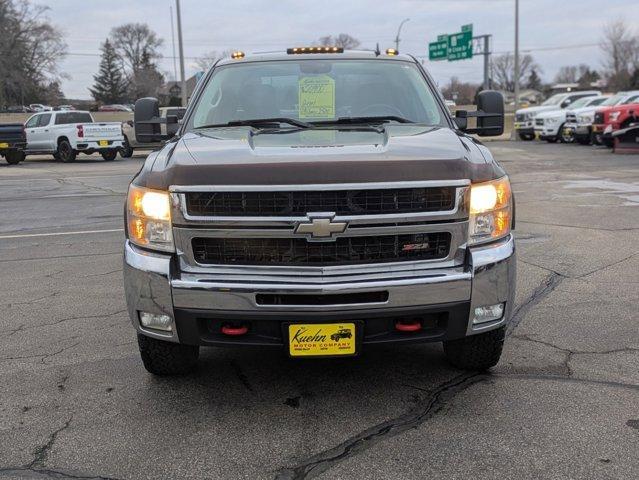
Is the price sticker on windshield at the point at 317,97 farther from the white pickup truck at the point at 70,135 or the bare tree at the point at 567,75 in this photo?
the bare tree at the point at 567,75

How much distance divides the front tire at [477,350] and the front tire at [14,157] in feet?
76.9

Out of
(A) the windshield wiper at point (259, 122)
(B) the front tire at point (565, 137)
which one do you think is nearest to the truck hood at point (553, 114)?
(B) the front tire at point (565, 137)

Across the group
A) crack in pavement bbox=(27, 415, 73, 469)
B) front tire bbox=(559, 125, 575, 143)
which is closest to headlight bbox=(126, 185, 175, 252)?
crack in pavement bbox=(27, 415, 73, 469)

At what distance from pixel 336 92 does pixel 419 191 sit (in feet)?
5.70

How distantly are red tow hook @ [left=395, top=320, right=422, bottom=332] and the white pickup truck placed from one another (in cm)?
2192

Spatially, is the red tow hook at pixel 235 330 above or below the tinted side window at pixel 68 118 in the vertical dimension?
below

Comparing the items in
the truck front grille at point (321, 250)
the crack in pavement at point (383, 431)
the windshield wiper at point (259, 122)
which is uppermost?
the windshield wiper at point (259, 122)

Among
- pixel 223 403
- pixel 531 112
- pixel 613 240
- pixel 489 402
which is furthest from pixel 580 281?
pixel 531 112

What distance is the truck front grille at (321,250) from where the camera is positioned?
3293 mm

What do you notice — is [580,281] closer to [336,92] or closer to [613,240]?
[613,240]

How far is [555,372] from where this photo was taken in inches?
157

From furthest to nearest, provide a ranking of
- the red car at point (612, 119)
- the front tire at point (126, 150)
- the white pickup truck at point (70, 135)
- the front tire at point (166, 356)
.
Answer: the front tire at point (126, 150), the white pickup truck at point (70, 135), the red car at point (612, 119), the front tire at point (166, 356)

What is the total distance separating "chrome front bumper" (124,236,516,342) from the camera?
3.19 meters

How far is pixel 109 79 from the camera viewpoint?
103375mm
